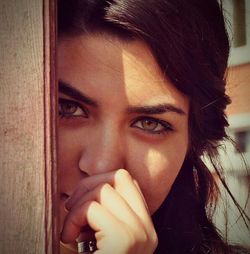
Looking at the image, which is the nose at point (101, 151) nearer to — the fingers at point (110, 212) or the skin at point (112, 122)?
the skin at point (112, 122)

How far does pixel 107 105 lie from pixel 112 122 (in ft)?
0.18

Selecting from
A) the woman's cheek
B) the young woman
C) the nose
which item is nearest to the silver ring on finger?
the young woman

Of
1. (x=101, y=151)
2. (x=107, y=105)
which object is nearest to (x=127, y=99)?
(x=107, y=105)

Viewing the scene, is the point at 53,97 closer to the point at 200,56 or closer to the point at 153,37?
the point at 153,37

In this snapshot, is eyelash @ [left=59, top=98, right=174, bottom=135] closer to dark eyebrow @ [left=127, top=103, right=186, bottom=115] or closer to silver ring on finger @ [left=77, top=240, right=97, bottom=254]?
dark eyebrow @ [left=127, top=103, right=186, bottom=115]

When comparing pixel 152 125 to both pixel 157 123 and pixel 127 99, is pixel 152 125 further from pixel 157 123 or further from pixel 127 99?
pixel 127 99

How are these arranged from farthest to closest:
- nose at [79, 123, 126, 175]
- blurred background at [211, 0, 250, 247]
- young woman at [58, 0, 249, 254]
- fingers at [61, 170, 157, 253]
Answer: blurred background at [211, 0, 250, 247] < nose at [79, 123, 126, 175] < young woman at [58, 0, 249, 254] < fingers at [61, 170, 157, 253]

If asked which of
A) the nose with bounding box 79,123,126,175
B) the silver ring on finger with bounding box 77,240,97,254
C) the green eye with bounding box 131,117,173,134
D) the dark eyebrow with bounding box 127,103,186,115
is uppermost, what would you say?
the dark eyebrow with bounding box 127,103,186,115

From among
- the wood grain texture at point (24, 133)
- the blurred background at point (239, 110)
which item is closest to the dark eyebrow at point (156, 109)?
the wood grain texture at point (24, 133)

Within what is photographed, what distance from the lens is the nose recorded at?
1.21 meters

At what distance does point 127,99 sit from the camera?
1237mm

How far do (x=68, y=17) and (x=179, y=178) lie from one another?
0.99 metres

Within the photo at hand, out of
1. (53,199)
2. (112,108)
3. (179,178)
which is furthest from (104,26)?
(179,178)

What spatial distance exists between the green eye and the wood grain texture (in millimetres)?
599
